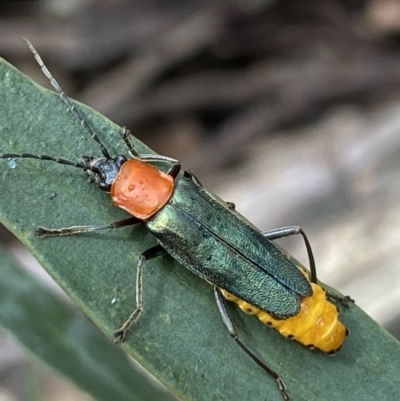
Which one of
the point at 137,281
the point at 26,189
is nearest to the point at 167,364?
the point at 137,281

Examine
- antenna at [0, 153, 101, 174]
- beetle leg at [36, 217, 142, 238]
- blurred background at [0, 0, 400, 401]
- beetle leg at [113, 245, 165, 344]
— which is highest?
antenna at [0, 153, 101, 174]

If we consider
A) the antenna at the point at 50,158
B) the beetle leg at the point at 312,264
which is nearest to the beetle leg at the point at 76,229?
the antenna at the point at 50,158

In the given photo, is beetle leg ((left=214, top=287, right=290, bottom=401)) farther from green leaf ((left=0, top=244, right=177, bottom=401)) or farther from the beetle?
green leaf ((left=0, top=244, right=177, bottom=401))

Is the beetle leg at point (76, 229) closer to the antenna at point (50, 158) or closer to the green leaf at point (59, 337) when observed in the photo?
the antenna at point (50, 158)

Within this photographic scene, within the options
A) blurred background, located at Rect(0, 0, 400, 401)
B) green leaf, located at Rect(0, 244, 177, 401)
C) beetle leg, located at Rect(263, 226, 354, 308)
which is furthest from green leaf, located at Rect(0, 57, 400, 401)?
blurred background, located at Rect(0, 0, 400, 401)

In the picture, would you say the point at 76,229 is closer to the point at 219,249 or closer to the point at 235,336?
the point at 219,249

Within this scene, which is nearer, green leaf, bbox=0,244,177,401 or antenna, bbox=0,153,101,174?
antenna, bbox=0,153,101,174
